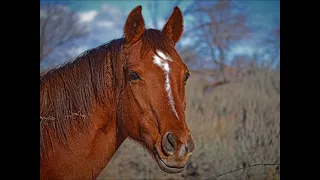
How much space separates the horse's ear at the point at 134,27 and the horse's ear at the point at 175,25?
0.22 m

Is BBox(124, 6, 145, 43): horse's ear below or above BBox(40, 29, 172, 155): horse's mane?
above

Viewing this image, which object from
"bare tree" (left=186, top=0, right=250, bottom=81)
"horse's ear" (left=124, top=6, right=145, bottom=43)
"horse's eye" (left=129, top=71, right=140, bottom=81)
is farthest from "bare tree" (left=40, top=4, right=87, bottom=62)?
"bare tree" (left=186, top=0, right=250, bottom=81)

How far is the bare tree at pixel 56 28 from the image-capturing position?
2656 millimetres

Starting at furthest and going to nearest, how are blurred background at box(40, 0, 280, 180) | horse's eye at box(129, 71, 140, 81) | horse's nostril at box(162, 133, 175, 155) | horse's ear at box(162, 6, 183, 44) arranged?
blurred background at box(40, 0, 280, 180)
horse's ear at box(162, 6, 183, 44)
horse's eye at box(129, 71, 140, 81)
horse's nostril at box(162, 133, 175, 155)

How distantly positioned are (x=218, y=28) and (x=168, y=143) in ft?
3.30

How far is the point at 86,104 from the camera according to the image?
2297mm

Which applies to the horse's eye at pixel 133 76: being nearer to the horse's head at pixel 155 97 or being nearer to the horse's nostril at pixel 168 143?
the horse's head at pixel 155 97

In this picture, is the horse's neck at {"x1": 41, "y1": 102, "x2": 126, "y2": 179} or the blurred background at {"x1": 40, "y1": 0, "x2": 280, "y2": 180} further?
the blurred background at {"x1": 40, "y1": 0, "x2": 280, "y2": 180}

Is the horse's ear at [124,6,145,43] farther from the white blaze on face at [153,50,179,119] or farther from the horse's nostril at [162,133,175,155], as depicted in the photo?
the horse's nostril at [162,133,175,155]

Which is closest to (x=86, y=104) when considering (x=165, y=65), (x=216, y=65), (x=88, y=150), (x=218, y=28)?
(x=88, y=150)

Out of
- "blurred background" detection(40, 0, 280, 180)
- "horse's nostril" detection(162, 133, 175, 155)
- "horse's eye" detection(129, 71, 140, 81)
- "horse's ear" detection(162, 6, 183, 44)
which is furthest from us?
"blurred background" detection(40, 0, 280, 180)

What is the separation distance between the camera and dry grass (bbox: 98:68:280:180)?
2650mm

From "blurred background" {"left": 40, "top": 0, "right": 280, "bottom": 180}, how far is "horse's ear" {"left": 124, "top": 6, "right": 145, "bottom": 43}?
0.94ft

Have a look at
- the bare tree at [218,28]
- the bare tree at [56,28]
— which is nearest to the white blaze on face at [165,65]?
the bare tree at [218,28]
